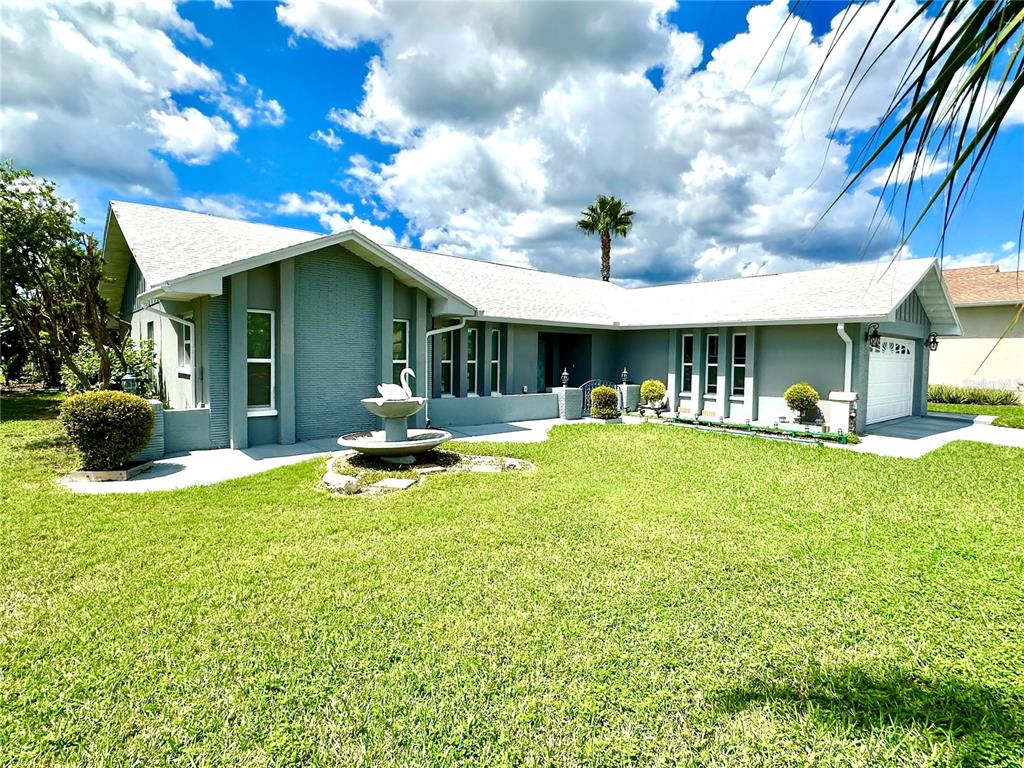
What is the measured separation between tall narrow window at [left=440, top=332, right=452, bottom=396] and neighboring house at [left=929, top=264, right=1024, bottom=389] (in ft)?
71.6

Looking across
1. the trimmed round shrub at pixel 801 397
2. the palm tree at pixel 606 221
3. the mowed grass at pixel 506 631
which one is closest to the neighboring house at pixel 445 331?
the trimmed round shrub at pixel 801 397

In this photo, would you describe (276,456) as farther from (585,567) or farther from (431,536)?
(585,567)

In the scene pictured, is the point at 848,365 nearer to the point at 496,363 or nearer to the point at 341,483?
the point at 496,363

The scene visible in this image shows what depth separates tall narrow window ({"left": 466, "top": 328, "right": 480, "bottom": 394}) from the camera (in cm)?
1510

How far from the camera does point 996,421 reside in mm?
15883

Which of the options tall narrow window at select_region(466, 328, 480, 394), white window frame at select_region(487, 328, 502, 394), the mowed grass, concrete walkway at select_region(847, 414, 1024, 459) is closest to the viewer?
the mowed grass

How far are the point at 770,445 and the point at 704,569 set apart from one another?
26.0 feet

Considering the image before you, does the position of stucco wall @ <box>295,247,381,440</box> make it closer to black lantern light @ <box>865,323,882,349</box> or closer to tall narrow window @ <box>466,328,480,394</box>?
tall narrow window @ <box>466,328,480,394</box>

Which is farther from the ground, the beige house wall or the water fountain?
the beige house wall

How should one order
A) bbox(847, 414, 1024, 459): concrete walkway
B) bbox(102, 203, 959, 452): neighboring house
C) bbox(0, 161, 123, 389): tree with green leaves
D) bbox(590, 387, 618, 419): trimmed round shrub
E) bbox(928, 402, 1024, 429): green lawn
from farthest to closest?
1. bbox(928, 402, 1024, 429): green lawn
2. bbox(590, 387, 618, 419): trimmed round shrub
3. bbox(0, 161, 123, 389): tree with green leaves
4. bbox(847, 414, 1024, 459): concrete walkway
5. bbox(102, 203, 959, 452): neighboring house

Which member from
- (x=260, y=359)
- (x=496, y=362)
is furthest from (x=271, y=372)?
(x=496, y=362)

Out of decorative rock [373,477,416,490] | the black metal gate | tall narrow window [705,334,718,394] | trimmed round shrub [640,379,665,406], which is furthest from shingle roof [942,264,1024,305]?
decorative rock [373,477,416,490]

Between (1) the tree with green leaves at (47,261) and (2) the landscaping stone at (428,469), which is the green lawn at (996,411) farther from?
(1) the tree with green leaves at (47,261)

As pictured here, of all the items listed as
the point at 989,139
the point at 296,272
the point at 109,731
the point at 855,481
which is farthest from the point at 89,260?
the point at 855,481
